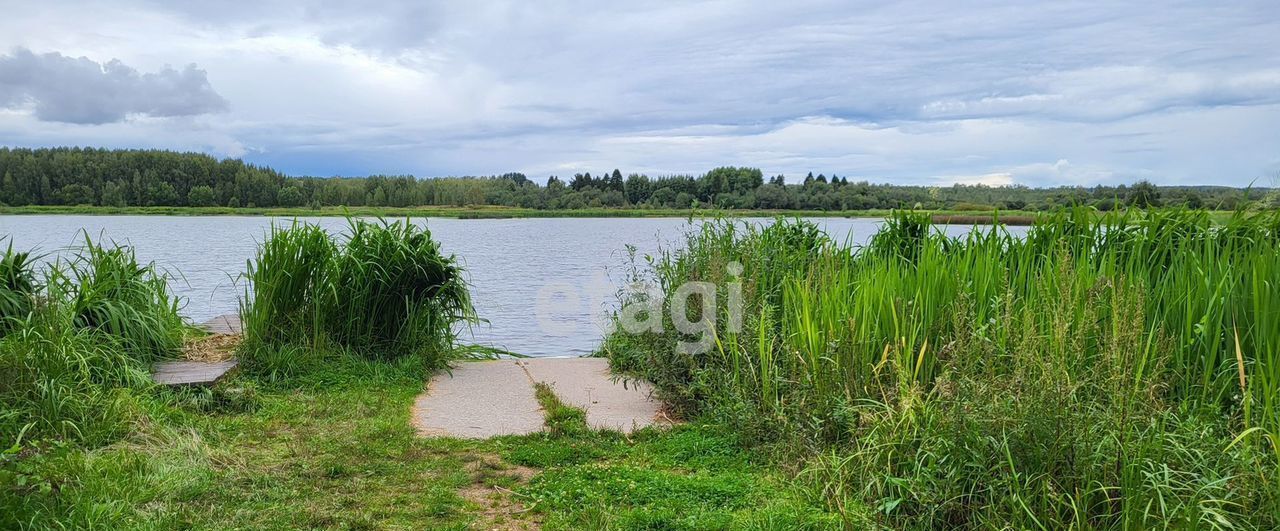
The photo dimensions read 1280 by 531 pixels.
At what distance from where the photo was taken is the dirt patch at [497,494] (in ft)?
12.2

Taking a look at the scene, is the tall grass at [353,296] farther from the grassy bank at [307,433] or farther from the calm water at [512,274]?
the calm water at [512,274]

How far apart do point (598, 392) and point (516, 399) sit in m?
0.65

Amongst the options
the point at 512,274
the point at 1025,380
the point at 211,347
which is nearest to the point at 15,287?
the point at 211,347

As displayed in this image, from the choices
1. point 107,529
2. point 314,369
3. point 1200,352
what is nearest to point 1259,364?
point 1200,352

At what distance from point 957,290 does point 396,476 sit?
3.10 metres

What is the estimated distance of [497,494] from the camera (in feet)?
13.5

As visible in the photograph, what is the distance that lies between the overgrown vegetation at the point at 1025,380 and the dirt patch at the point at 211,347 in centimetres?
350

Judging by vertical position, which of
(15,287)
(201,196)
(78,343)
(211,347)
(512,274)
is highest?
(201,196)

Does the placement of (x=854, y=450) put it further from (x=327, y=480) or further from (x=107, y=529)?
(x=107, y=529)

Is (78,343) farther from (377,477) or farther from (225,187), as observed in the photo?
(225,187)

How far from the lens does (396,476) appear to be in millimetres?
4379

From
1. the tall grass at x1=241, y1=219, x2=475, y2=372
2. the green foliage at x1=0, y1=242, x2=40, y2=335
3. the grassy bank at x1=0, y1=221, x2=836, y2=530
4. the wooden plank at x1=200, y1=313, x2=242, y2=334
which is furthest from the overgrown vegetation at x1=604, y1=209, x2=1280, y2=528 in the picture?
the wooden plank at x1=200, y1=313, x2=242, y2=334

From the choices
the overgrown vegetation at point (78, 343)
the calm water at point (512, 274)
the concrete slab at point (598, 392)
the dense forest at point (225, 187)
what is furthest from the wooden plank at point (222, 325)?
the dense forest at point (225, 187)

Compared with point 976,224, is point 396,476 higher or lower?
lower
